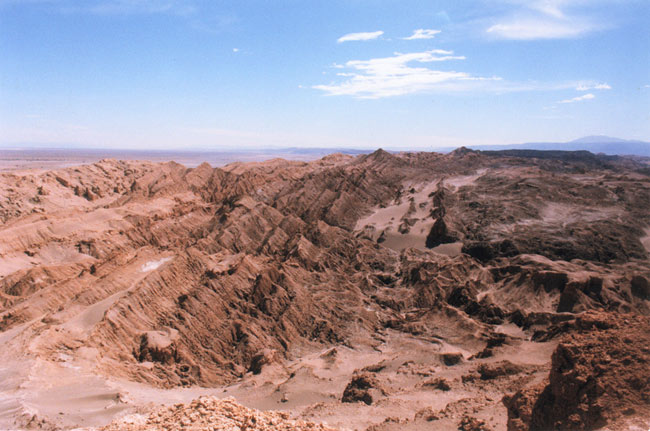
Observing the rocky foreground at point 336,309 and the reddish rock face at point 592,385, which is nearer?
the reddish rock face at point 592,385

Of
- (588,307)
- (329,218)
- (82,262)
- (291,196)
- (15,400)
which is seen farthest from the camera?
(291,196)

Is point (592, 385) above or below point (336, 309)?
above

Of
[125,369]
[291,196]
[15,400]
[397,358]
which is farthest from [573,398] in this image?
[291,196]

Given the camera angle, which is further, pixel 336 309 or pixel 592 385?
pixel 336 309

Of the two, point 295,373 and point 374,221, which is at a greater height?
point 374,221

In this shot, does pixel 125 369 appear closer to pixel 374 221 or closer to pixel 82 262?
pixel 82 262

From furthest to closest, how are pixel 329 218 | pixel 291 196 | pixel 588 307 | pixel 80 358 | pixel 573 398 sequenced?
pixel 291 196 < pixel 329 218 < pixel 588 307 < pixel 80 358 < pixel 573 398

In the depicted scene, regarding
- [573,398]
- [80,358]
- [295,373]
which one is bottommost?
[295,373]

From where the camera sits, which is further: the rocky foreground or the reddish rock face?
the rocky foreground
